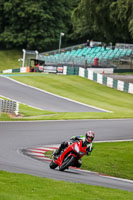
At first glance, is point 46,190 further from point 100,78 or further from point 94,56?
point 94,56

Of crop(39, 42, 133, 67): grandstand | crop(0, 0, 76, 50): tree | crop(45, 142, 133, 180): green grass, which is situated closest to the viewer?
crop(45, 142, 133, 180): green grass

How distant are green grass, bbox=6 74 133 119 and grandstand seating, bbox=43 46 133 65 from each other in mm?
5176

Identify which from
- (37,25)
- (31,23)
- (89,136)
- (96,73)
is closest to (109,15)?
(96,73)

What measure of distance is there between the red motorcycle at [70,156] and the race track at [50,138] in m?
0.22

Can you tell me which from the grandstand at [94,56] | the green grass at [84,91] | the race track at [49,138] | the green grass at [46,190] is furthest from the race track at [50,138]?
the grandstand at [94,56]

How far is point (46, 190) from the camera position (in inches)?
401

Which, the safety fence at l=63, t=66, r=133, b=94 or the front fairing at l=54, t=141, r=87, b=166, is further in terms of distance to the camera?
the safety fence at l=63, t=66, r=133, b=94

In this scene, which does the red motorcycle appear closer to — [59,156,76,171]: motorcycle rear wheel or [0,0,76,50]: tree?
[59,156,76,171]: motorcycle rear wheel

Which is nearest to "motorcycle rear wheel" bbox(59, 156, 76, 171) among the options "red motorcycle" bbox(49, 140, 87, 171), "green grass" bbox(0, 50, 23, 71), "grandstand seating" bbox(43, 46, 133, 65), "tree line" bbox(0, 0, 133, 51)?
"red motorcycle" bbox(49, 140, 87, 171)

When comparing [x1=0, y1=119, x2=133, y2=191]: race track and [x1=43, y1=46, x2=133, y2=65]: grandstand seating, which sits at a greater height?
[x1=43, y1=46, x2=133, y2=65]: grandstand seating

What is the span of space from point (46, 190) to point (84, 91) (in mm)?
32369

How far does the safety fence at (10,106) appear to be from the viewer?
89.3 feet

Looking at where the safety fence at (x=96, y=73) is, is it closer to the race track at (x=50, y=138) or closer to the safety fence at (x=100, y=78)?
the safety fence at (x=100, y=78)

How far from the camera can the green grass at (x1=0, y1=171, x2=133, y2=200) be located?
31.0 feet
